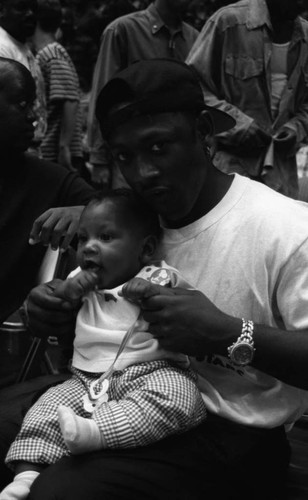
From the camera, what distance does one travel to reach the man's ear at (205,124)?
2.68 meters

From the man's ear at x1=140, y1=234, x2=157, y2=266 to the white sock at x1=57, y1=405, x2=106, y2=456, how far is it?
0.54 metres

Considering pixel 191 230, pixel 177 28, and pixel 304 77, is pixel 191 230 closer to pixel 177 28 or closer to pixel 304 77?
pixel 304 77

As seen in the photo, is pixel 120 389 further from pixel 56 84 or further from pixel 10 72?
pixel 56 84

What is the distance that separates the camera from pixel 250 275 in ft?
8.32

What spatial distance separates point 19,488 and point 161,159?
0.91m

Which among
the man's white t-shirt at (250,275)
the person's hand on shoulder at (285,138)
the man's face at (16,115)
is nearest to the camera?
the man's white t-shirt at (250,275)

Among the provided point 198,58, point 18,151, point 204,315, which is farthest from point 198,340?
point 198,58

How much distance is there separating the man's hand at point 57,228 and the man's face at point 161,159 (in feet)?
1.41

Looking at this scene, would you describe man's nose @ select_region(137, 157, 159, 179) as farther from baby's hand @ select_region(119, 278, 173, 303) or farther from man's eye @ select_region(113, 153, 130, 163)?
baby's hand @ select_region(119, 278, 173, 303)

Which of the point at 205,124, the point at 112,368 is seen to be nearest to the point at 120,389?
the point at 112,368

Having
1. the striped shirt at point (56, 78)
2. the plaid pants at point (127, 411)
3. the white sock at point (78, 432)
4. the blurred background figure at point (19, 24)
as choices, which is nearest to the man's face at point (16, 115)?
the plaid pants at point (127, 411)

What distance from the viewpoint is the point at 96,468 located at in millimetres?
2322

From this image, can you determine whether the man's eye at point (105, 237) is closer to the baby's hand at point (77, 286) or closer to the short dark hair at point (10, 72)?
the baby's hand at point (77, 286)

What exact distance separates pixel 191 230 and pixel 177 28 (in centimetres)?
330
